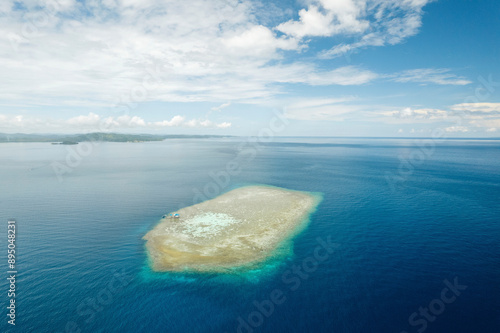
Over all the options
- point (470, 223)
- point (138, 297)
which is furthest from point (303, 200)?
point (138, 297)

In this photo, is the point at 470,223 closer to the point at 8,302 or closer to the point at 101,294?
the point at 101,294

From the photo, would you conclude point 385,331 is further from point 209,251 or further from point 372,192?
point 372,192

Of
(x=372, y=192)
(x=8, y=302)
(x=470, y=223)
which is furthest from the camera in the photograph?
(x=372, y=192)

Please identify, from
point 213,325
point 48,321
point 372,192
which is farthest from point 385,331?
point 372,192

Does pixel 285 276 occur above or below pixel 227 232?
below

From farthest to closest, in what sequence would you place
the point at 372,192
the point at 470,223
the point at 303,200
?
the point at 372,192 → the point at 303,200 → the point at 470,223

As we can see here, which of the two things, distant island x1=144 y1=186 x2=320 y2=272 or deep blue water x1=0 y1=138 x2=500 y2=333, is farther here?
distant island x1=144 y1=186 x2=320 y2=272

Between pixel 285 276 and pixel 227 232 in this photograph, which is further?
pixel 227 232

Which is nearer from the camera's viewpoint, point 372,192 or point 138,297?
point 138,297
